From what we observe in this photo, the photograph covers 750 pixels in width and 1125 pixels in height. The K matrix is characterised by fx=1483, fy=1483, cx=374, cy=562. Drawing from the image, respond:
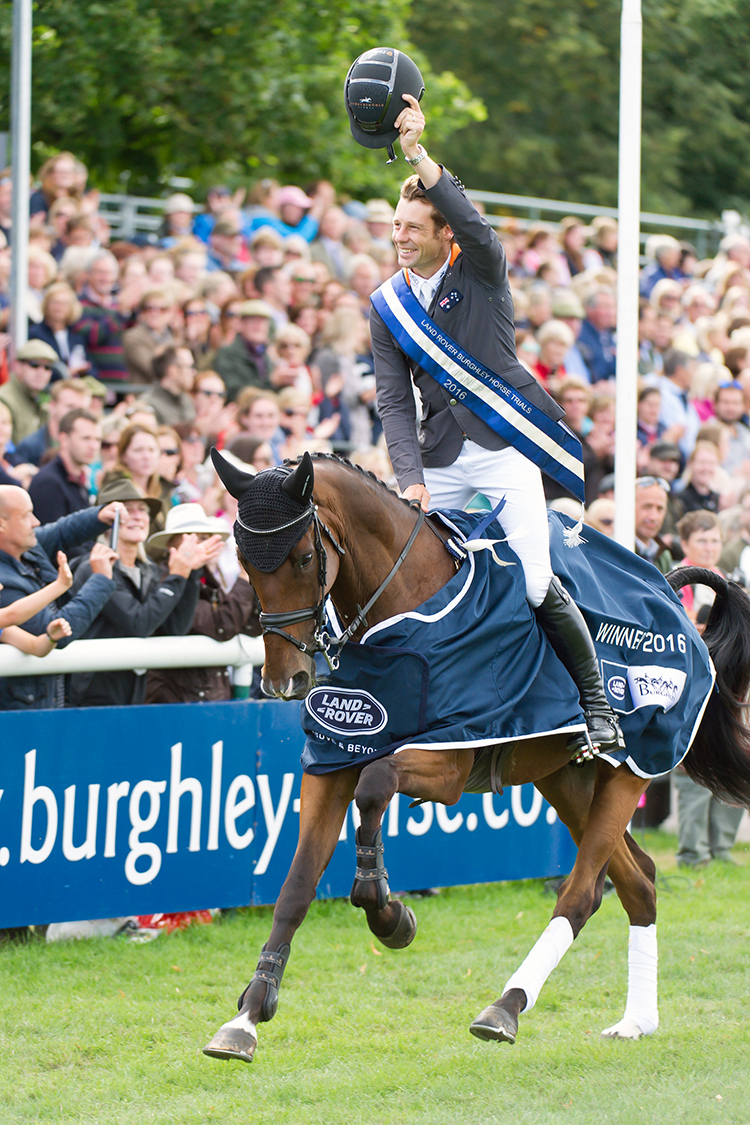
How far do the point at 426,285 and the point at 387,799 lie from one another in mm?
1887

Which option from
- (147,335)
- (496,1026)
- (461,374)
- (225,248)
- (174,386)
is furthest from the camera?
(225,248)

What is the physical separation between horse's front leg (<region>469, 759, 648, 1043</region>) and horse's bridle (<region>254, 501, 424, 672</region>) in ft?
4.31

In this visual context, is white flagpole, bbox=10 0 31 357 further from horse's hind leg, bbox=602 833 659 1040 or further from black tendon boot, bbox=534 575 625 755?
horse's hind leg, bbox=602 833 659 1040

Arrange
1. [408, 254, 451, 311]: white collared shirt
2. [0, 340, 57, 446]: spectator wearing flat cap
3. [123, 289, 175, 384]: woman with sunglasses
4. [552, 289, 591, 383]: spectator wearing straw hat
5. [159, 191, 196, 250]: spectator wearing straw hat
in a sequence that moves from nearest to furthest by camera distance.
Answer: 1. [408, 254, 451, 311]: white collared shirt
2. [0, 340, 57, 446]: spectator wearing flat cap
3. [123, 289, 175, 384]: woman with sunglasses
4. [159, 191, 196, 250]: spectator wearing straw hat
5. [552, 289, 591, 383]: spectator wearing straw hat

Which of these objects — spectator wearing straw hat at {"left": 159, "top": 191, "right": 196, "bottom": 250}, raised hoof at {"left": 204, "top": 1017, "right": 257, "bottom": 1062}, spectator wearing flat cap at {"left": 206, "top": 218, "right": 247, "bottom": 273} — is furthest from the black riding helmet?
spectator wearing straw hat at {"left": 159, "top": 191, "right": 196, "bottom": 250}

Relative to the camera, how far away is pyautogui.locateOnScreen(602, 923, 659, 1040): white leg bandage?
19.3 ft

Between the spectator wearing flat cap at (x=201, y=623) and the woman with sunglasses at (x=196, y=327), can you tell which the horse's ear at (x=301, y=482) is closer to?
the spectator wearing flat cap at (x=201, y=623)

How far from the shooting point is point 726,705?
6629 mm

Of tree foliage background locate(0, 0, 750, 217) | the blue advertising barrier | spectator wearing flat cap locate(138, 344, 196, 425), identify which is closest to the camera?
the blue advertising barrier

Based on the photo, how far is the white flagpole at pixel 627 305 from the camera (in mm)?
8031

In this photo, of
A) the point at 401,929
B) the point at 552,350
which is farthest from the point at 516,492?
the point at 552,350

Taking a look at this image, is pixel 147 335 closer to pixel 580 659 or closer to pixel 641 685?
pixel 641 685

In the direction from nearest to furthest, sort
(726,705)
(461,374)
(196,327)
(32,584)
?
(461,374) < (726,705) < (32,584) < (196,327)

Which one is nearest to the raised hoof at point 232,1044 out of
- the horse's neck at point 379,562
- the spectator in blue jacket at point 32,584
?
the horse's neck at point 379,562
